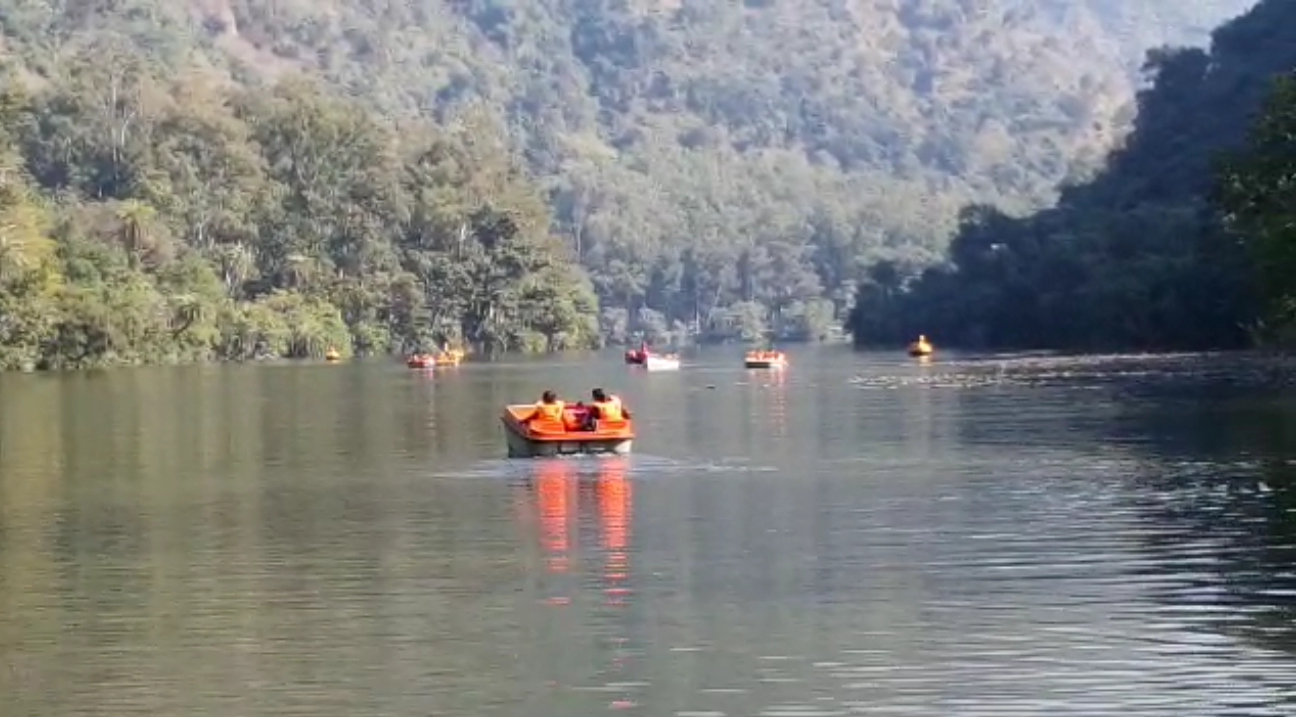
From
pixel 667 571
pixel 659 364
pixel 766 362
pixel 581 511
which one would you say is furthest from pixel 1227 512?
pixel 659 364

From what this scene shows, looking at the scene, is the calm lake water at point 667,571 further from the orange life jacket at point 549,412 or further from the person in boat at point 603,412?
the orange life jacket at point 549,412

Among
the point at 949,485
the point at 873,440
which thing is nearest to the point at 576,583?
the point at 949,485

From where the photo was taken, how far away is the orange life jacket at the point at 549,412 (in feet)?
165

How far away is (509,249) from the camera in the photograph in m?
182

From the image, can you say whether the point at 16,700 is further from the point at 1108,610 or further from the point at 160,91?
the point at 160,91

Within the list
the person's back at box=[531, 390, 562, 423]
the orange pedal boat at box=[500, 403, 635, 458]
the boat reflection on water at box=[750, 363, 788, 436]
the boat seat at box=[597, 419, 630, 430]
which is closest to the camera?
the orange pedal boat at box=[500, 403, 635, 458]

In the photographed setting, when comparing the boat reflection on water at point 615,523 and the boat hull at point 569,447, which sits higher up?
the boat hull at point 569,447

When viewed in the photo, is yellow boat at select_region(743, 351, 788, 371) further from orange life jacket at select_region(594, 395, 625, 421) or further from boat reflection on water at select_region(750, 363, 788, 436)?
orange life jacket at select_region(594, 395, 625, 421)

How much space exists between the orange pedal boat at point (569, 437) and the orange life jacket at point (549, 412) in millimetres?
120

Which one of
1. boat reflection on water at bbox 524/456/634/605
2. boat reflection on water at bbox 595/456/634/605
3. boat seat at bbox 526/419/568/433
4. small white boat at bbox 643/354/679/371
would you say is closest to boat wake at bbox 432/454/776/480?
boat reflection on water at bbox 524/456/634/605

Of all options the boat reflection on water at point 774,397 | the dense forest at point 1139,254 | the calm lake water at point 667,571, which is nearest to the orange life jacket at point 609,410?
the calm lake water at point 667,571

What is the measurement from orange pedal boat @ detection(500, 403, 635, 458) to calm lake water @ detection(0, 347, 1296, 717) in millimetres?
646

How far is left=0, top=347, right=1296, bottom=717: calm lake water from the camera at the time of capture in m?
22.5

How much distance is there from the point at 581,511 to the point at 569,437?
11292 millimetres
